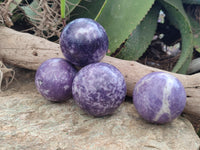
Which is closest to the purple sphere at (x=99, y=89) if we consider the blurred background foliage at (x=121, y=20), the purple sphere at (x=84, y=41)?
the purple sphere at (x=84, y=41)

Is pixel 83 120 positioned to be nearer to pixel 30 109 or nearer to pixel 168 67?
pixel 30 109

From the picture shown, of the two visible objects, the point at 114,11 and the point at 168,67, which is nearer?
the point at 114,11

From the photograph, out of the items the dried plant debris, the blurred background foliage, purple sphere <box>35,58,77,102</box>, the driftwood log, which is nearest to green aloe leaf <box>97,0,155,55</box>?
the blurred background foliage

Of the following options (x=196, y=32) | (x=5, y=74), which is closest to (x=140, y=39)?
(x=196, y=32)

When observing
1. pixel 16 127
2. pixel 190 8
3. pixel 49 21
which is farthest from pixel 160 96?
pixel 190 8

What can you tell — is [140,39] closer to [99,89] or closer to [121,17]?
[121,17]

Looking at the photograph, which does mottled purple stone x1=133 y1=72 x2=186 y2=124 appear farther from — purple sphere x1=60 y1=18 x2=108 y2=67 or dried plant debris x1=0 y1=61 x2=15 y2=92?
dried plant debris x1=0 y1=61 x2=15 y2=92
